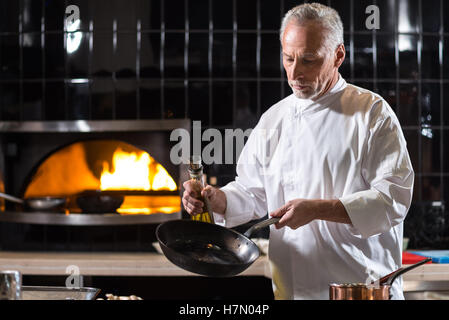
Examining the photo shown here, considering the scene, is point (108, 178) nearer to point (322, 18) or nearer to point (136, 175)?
point (136, 175)

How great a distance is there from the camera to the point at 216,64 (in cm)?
326

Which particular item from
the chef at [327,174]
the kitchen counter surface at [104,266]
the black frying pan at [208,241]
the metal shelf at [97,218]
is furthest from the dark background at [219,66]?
the black frying pan at [208,241]

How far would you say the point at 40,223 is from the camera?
10.6 feet

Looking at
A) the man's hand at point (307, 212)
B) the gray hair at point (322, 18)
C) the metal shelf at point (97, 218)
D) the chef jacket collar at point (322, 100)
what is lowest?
the metal shelf at point (97, 218)

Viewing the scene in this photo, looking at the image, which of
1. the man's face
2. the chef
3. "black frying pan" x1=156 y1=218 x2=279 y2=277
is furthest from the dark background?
"black frying pan" x1=156 y1=218 x2=279 y2=277

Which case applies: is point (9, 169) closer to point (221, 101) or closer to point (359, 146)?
point (221, 101)

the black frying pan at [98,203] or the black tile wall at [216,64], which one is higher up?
the black tile wall at [216,64]

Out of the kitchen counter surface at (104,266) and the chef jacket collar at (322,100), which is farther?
the kitchen counter surface at (104,266)

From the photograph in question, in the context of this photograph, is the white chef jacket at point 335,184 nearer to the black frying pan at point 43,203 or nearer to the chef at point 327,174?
the chef at point 327,174

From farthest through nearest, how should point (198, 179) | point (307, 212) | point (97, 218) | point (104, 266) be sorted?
point (97, 218), point (104, 266), point (198, 179), point (307, 212)

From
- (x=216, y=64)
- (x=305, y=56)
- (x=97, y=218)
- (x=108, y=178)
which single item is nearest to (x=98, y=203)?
(x=97, y=218)

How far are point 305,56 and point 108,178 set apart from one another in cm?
194

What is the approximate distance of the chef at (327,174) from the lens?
1.52 meters
